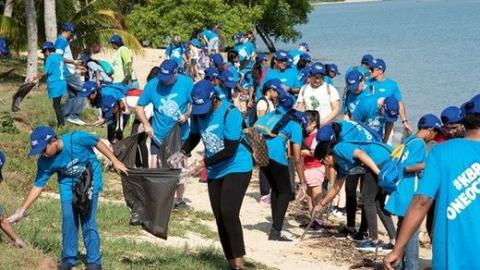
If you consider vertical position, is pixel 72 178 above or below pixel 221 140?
below

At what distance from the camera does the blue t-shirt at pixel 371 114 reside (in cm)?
1115

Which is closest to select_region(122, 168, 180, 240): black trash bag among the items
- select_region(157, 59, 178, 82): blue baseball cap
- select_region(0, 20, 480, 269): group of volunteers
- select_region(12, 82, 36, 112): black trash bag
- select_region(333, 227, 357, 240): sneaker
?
select_region(0, 20, 480, 269): group of volunteers

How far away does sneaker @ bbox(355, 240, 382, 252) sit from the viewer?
10.2 meters

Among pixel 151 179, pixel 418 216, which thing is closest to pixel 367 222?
pixel 151 179

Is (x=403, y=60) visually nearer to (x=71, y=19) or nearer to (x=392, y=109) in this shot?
(x=71, y=19)

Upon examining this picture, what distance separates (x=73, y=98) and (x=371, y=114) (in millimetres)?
6944

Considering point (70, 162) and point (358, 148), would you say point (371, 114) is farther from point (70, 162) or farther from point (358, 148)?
point (70, 162)

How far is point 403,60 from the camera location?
44.7 meters

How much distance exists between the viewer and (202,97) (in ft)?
26.6

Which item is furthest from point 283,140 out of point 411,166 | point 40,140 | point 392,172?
point 40,140

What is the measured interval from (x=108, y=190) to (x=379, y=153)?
4.24m

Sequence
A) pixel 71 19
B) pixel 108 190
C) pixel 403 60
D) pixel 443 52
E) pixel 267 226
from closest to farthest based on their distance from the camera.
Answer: pixel 267 226, pixel 108 190, pixel 71 19, pixel 403 60, pixel 443 52

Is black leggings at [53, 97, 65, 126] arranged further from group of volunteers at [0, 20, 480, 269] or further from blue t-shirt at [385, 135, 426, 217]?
blue t-shirt at [385, 135, 426, 217]

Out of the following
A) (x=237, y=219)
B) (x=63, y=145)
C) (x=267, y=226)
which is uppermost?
(x=63, y=145)
